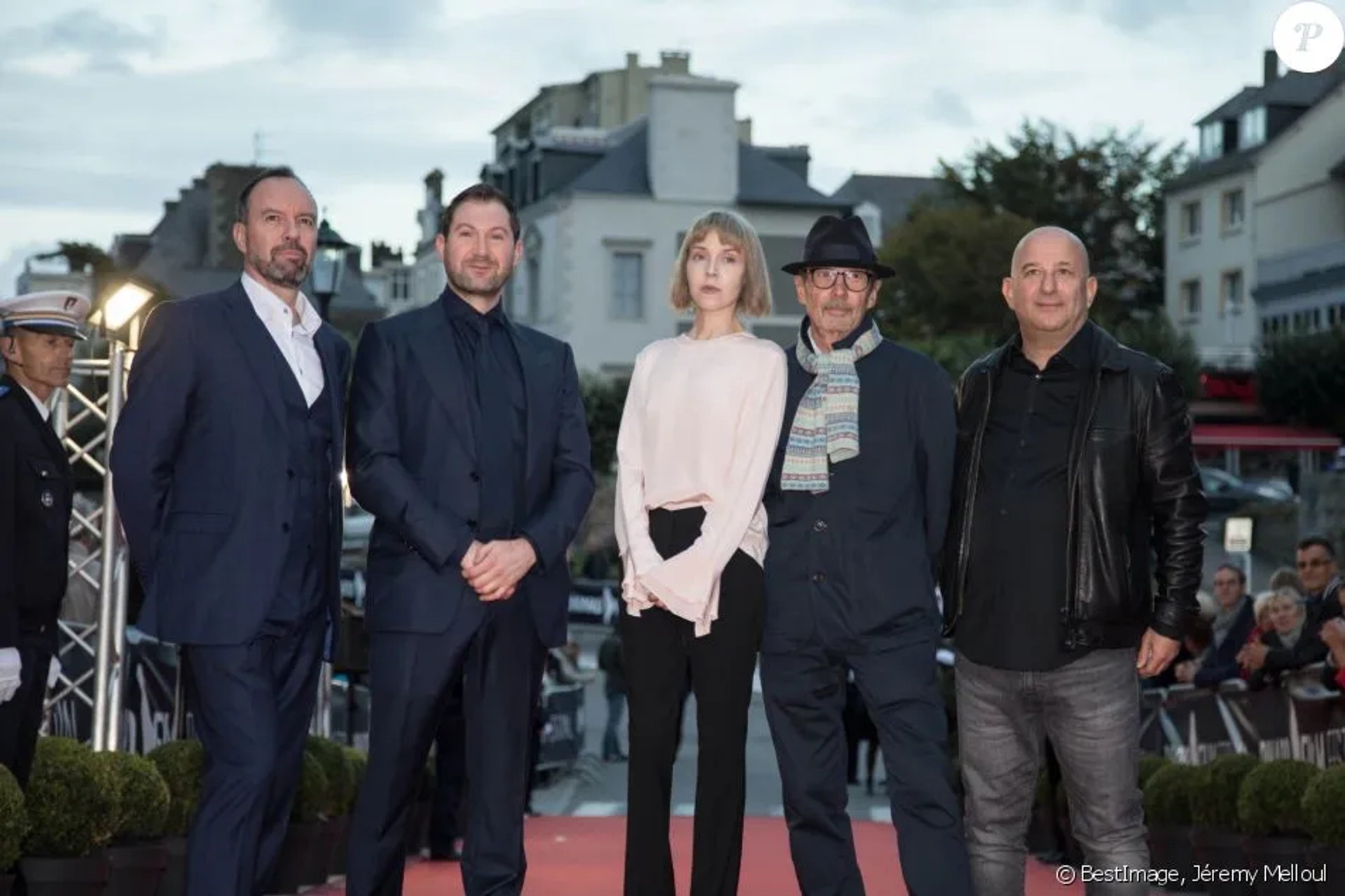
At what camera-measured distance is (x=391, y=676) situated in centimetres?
636

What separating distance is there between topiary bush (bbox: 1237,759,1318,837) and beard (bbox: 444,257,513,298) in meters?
4.43

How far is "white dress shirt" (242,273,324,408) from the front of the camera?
6449 millimetres

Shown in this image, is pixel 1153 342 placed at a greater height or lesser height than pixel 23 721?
greater

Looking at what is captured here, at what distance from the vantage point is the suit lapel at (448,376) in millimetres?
6457

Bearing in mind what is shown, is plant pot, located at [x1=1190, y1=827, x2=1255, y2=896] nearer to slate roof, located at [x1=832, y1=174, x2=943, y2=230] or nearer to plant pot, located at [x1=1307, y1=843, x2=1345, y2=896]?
plant pot, located at [x1=1307, y1=843, x2=1345, y2=896]

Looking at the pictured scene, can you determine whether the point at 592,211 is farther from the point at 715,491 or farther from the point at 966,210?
the point at 715,491

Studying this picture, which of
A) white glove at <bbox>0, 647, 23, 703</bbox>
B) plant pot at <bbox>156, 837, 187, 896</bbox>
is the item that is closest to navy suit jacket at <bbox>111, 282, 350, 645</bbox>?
white glove at <bbox>0, 647, 23, 703</bbox>

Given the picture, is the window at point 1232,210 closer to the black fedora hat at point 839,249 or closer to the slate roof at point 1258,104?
the slate roof at point 1258,104

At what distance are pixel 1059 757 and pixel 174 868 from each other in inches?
142

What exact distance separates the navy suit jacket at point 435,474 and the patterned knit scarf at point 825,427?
0.64 meters

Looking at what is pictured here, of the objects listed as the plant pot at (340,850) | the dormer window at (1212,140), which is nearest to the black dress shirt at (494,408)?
the plant pot at (340,850)

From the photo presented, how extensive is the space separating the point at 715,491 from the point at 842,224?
1.12 metres

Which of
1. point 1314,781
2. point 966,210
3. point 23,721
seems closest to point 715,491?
point 23,721

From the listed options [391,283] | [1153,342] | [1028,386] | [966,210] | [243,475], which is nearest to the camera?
[243,475]
